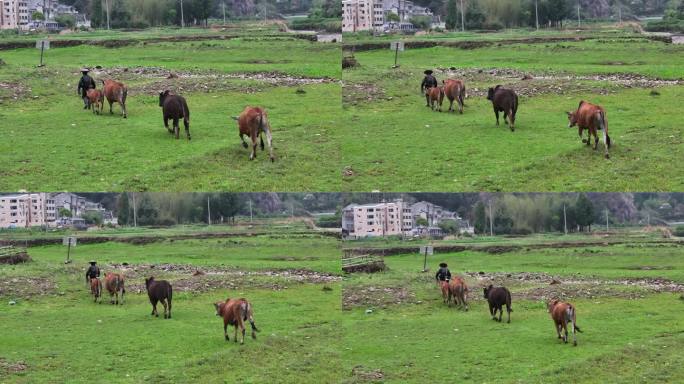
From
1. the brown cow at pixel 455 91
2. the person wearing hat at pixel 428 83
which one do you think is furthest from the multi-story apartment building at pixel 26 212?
the brown cow at pixel 455 91

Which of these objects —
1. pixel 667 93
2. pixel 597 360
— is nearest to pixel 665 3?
pixel 667 93

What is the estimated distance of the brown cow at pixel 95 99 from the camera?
30750 mm

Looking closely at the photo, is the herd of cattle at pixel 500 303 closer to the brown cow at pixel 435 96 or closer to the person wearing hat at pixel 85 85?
the brown cow at pixel 435 96

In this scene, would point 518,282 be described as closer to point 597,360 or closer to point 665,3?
point 597,360

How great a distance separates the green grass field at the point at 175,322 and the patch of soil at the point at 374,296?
37cm

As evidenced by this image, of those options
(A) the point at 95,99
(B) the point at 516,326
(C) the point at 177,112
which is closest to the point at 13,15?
(A) the point at 95,99

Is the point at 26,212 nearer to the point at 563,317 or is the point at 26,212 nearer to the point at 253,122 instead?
the point at 253,122

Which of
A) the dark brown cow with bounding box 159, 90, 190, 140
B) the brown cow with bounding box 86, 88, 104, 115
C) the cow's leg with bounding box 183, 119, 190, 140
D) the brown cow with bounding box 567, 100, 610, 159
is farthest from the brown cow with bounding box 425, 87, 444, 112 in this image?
the brown cow with bounding box 86, 88, 104, 115

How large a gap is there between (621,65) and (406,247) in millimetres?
10458

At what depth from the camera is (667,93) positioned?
34.2 metres

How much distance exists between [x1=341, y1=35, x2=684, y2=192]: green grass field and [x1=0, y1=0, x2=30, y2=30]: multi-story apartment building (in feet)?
36.0

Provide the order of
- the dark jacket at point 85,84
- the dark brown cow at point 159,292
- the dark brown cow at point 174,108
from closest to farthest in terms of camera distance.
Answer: the dark brown cow at point 159,292 < the dark brown cow at point 174,108 < the dark jacket at point 85,84

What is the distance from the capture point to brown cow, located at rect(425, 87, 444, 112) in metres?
31.9

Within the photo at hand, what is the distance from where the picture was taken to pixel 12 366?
22.2 meters
